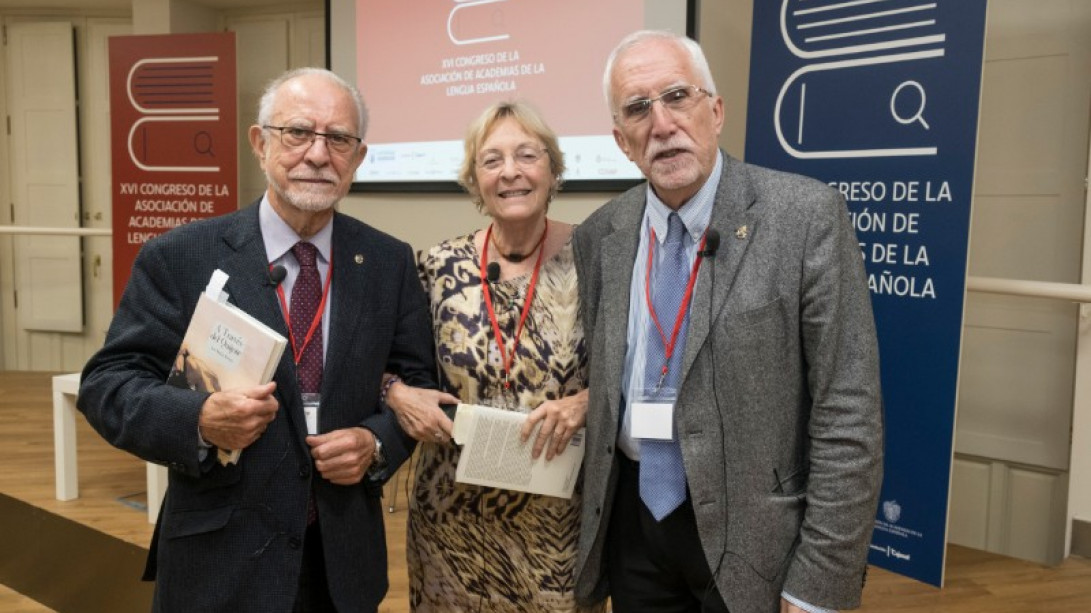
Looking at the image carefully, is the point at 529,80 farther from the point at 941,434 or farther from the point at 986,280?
the point at 941,434

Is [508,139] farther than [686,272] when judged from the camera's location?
Yes

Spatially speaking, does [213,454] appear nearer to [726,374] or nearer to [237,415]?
[237,415]

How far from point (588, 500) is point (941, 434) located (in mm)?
1349

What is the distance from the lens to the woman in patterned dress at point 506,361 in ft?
6.00

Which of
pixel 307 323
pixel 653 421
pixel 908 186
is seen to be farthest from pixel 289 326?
pixel 908 186

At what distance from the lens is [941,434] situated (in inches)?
94.3

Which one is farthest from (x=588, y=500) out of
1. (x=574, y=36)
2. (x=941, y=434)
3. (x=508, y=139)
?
(x=574, y=36)

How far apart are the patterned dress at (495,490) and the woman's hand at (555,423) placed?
8 cm

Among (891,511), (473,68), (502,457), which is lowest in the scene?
(891,511)

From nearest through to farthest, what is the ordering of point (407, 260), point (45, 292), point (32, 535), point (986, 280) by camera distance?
point (407, 260), point (986, 280), point (32, 535), point (45, 292)

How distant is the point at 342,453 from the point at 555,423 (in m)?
0.46

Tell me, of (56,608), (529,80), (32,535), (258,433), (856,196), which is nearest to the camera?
(258,433)

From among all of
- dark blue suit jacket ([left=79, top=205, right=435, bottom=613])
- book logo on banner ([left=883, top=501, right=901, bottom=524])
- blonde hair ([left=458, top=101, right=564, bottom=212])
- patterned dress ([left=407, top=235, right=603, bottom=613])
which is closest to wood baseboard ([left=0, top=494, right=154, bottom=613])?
patterned dress ([left=407, top=235, right=603, bottom=613])

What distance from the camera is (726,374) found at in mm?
1345
